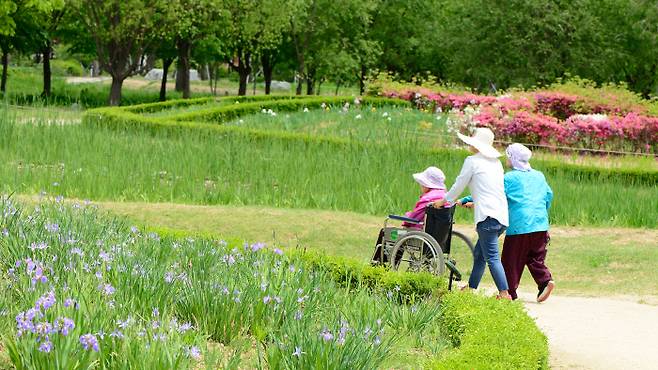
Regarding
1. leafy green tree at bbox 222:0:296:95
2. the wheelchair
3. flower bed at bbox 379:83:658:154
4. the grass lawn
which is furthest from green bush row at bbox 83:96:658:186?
leafy green tree at bbox 222:0:296:95

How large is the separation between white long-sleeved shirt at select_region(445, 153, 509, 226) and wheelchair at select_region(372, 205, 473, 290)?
282 millimetres

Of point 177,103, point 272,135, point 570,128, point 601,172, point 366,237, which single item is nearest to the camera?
point 366,237

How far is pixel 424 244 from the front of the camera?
26.8 feet

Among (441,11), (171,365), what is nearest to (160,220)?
(171,365)

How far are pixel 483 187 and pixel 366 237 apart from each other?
11.8 feet

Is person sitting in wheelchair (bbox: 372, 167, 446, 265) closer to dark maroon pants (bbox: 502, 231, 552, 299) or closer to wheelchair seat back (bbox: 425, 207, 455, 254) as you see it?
wheelchair seat back (bbox: 425, 207, 455, 254)

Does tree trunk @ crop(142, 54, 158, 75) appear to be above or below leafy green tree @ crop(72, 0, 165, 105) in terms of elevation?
below

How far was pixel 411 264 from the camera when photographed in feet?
26.9

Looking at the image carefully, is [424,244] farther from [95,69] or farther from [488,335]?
[95,69]

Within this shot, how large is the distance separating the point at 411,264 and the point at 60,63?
56.3 m

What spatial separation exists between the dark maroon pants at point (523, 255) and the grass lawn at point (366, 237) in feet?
4.63

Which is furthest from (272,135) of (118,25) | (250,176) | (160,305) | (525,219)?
(118,25)

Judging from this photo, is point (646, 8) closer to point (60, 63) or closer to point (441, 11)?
point (441, 11)

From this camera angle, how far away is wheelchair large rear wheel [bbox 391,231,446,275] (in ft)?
26.2
